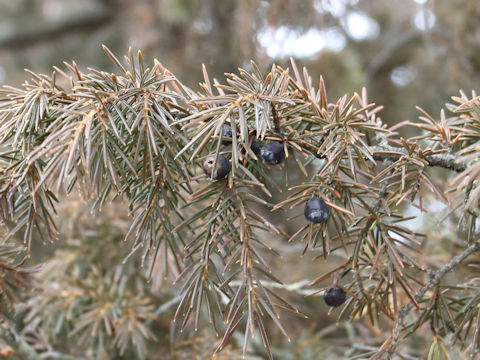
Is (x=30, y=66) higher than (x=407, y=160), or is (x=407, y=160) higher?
(x=30, y=66)

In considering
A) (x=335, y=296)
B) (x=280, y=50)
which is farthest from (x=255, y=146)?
(x=280, y=50)

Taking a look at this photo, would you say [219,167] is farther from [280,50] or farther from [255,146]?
[280,50]

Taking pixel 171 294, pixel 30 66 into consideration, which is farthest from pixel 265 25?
pixel 30 66

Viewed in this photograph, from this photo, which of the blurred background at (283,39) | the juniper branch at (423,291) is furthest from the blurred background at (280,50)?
the juniper branch at (423,291)

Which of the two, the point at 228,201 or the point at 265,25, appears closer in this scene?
the point at 228,201

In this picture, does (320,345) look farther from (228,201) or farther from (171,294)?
(228,201)

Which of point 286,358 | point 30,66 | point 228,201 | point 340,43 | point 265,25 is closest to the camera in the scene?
point 228,201

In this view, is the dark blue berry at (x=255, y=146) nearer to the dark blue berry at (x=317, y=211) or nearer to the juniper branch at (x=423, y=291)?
the dark blue berry at (x=317, y=211)

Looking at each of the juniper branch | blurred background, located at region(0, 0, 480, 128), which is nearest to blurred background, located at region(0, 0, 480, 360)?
blurred background, located at region(0, 0, 480, 128)
